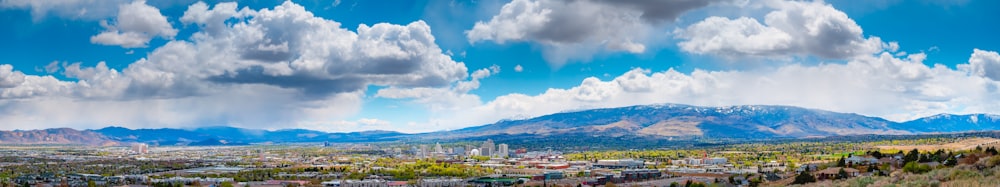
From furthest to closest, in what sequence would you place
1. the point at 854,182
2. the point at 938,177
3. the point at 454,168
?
the point at 454,168 → the point at 854,182 → the point at 938,177

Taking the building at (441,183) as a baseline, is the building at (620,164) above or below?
above

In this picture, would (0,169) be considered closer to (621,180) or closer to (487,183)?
(487,183)

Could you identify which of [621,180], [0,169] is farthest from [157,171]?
[621,180]

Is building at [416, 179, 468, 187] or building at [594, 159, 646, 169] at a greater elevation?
building at [594, 159, 646, 169]

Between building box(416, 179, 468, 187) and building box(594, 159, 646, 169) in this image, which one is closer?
building box(416, 179, 468, 187)

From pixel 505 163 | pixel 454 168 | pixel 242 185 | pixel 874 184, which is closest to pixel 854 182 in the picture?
pixel 874 184

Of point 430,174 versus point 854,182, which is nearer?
point 854,182

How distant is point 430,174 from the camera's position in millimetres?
140625

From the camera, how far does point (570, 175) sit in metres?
130

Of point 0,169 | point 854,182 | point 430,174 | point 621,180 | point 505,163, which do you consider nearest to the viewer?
point 854,182

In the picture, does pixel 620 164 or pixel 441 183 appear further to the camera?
pixel 620 164

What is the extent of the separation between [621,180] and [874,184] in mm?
65560

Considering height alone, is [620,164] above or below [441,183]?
above

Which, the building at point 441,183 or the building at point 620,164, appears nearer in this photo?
the building at point 441,183
